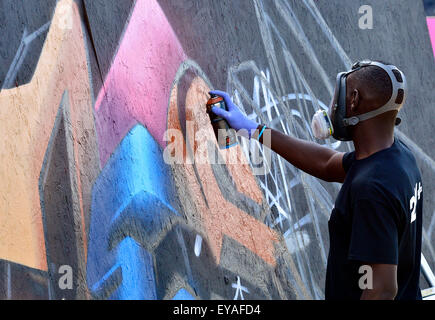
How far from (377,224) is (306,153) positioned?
953 millimetres

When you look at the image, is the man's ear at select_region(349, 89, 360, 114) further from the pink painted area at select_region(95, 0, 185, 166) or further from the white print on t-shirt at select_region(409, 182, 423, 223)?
the pink painted area at select_region(95, 0, 185, 166)

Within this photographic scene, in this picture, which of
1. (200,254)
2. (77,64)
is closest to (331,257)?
(200,254)

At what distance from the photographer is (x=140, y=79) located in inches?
135

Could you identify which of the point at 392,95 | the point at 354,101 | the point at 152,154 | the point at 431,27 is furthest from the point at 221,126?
the point at 431,27

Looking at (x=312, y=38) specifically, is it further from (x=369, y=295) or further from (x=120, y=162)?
(x=369, y=295)

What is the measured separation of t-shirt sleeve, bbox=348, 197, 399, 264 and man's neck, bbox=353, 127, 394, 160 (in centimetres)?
33

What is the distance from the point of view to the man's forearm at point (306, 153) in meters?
3.12

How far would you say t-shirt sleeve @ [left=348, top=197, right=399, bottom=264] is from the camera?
7.58ft

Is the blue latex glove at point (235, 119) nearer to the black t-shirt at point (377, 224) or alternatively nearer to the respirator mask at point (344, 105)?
the respirator mask at point (344, 105)

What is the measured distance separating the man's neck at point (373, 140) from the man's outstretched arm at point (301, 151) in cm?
41

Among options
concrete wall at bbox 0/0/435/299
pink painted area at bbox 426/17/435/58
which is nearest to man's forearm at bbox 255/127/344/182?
concrete wall at bbox 0/0/435/299

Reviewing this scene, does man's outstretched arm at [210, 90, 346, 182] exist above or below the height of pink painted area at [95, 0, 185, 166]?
below

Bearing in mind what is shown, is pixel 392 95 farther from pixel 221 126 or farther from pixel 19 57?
pixel 19 57

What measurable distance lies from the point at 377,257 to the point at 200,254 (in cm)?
154
